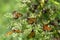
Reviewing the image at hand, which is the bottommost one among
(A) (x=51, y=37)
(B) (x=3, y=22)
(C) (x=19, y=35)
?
(A) (x=51, y=37)

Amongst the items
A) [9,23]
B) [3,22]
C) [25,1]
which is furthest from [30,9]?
[3,22]

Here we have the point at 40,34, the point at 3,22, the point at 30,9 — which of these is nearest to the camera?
the point at 40,34

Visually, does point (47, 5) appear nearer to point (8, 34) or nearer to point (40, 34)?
point (40, 34)

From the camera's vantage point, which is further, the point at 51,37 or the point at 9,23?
the point at 9,23

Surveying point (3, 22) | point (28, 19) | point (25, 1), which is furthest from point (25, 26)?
point (3, 22)

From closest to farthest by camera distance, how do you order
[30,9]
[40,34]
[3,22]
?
[40,34] < [30,9] < [3,22]

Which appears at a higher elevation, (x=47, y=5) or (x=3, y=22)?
(x=3, y=22)

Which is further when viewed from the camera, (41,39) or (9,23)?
(9,23)

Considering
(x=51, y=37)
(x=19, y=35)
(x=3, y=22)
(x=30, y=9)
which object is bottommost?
(x=51, y=37)

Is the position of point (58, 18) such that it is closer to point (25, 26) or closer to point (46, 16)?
point (46, 16)
